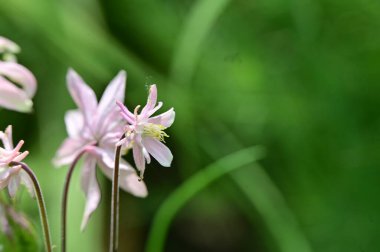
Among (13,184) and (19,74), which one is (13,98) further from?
(13,184)

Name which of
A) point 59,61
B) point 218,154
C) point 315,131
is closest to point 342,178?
point 315,131

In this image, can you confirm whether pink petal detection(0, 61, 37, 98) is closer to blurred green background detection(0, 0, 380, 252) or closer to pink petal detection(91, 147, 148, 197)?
pink petal detection(91, 147, 148, 197)

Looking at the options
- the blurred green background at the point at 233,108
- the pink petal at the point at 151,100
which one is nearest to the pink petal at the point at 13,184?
the pink petal at the point at 151,100

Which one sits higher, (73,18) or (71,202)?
(73,18)

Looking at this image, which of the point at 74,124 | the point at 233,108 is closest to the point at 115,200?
the point at 74,124

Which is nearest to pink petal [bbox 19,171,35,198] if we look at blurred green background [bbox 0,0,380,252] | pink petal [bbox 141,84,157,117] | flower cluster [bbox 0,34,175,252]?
flower cluster [bbox 0,34,175,252]

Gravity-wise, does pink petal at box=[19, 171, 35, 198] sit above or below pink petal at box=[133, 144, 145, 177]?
below

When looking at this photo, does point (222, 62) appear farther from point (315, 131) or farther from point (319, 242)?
point (319, 242)
